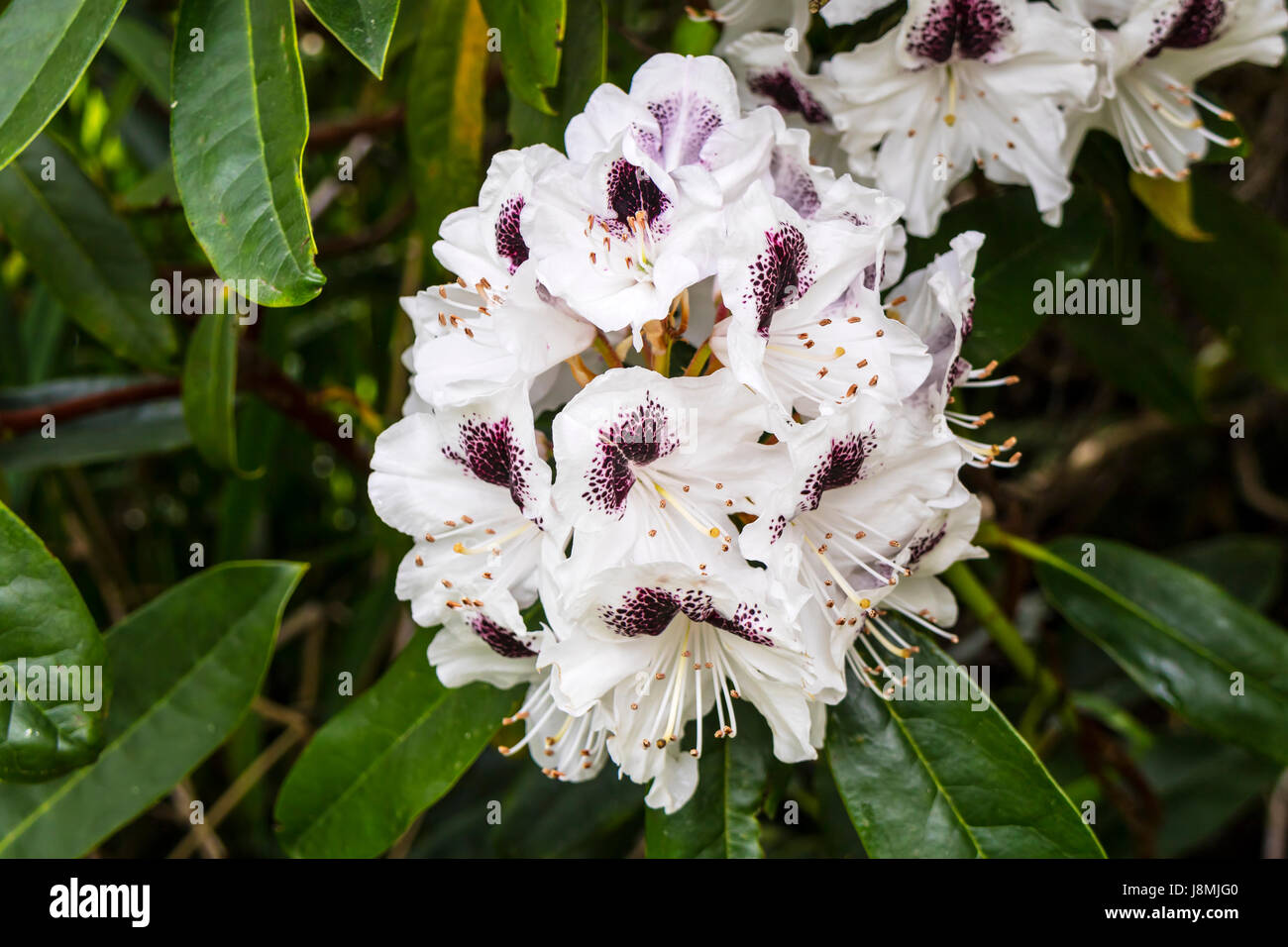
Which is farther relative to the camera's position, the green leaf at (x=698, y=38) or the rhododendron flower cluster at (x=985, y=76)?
the green leaf at (x=698, y=38)

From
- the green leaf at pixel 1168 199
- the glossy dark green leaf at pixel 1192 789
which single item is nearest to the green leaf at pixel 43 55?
the green leaf at pixel 1168 199

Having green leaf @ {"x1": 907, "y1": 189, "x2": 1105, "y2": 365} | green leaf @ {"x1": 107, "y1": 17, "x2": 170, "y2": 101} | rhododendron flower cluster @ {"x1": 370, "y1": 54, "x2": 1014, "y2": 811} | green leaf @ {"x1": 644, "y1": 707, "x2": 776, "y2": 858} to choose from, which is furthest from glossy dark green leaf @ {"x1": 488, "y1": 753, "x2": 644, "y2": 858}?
green leaf @ {"x1": 107, "y1": 17, "x2": 170, "y2": 101}

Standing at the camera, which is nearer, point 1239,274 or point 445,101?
point 445,101

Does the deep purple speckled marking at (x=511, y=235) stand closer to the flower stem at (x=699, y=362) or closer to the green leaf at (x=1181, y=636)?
the flower stem at (x=699, y=362)

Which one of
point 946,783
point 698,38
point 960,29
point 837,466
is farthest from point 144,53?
point 946,783

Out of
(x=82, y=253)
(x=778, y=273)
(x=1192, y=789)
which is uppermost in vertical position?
(x=82, y=253)

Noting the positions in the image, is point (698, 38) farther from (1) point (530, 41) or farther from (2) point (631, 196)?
(2) point (631, 196)
